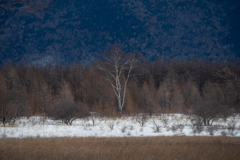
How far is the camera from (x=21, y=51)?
148 metres

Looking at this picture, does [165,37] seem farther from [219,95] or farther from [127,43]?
[219,95]

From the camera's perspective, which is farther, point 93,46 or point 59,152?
point 93,46

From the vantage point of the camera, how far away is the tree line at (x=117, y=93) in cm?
1834

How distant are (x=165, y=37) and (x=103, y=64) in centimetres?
18588

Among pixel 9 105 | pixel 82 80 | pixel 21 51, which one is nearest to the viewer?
pixel 9 105

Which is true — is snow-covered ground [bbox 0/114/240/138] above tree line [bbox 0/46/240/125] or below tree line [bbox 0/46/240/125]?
below

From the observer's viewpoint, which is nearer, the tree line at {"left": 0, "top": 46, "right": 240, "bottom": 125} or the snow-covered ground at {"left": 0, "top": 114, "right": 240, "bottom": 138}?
the snow-covered ground at {"left": 0, "top": 114, "right": 240, "bottom": 138}

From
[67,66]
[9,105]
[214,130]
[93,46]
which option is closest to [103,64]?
[9,105]

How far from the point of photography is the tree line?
18.3 m

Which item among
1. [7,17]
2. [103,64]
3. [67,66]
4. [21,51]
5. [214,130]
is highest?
[21,51]

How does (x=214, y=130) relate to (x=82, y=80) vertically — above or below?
below

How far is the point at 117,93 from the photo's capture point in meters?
36.1

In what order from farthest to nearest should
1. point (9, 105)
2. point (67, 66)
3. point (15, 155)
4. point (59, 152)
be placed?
point (67, 66)
point (9, 105)
point (59, 152)
point (15, 155)

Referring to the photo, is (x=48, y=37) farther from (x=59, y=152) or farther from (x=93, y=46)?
(x=59, y=152)
